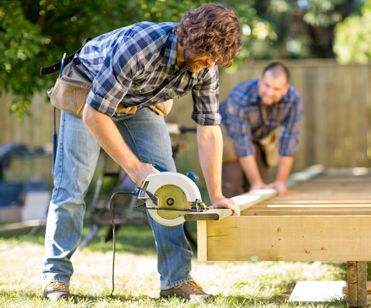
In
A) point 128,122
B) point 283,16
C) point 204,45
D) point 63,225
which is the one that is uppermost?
point 283,16

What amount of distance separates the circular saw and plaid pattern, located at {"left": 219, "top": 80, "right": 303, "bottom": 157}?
2569mm

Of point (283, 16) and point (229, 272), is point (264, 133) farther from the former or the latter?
point (283, 16)

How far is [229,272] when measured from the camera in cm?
511

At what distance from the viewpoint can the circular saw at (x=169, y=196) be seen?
136 inches

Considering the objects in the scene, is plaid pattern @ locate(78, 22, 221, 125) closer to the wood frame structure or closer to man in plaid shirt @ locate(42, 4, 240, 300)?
man in plaid shirt @ locate(42, 4, 240, 300)

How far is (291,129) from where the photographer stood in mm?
6199

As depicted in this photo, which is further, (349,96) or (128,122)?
(349,96)

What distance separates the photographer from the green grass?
393 cm

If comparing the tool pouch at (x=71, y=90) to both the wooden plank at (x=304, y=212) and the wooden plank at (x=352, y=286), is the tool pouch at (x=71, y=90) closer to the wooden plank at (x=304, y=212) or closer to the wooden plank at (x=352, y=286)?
the wooden plank at (x=304, y=212)

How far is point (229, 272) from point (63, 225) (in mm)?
1406

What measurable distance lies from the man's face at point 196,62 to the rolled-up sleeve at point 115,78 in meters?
0.21

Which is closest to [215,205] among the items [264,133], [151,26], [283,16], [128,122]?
[128,122]

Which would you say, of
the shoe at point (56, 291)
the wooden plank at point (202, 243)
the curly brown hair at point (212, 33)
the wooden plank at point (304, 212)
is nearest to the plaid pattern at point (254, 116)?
the wooden plank at point (304, 212)

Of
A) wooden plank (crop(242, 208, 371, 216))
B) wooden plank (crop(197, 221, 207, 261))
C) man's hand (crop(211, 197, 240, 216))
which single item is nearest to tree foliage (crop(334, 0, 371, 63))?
wooden plank (crop(242, 208, 371, 216))
